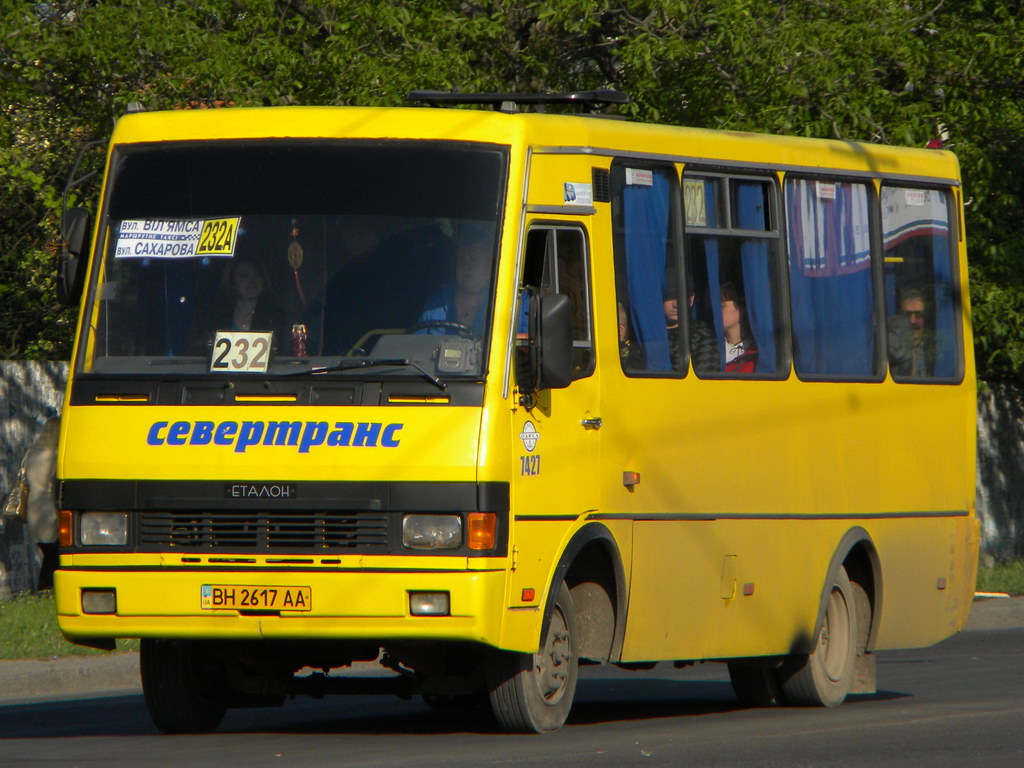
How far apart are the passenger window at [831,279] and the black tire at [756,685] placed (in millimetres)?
1748

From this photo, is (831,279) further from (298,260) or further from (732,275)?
(298,260)

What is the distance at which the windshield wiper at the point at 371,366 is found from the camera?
866 centimetres

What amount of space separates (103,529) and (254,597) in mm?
763

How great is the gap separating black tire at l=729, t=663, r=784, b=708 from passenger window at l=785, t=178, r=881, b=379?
1.75 m

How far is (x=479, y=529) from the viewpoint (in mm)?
8586

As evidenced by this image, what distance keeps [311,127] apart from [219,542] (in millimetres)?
1964

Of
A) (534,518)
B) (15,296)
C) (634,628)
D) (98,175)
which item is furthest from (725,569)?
(15,296)

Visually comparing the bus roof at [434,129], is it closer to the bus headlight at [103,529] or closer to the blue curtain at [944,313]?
the bus headlight at [103,529]

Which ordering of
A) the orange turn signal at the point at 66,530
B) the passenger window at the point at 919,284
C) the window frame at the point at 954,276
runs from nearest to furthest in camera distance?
the orange turn signal at the point at 66,530 → the passenger window at the point at 919,284 → the window frame at the point at 954,276

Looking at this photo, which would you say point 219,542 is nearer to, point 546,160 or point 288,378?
point 288,378

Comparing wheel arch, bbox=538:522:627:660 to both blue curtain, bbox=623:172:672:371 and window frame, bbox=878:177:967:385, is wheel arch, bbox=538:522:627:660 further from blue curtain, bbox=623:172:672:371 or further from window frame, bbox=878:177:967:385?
window frame, bbox=878:177:967:385

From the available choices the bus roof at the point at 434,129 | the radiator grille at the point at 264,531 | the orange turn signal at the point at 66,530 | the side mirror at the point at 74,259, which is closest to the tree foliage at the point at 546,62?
the bus roof at the point at 434,129

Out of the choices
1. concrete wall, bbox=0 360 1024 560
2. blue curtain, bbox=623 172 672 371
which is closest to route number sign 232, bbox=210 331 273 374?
blue curtain, bbox=623 172 672 371

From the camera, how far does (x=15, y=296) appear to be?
845 inches
